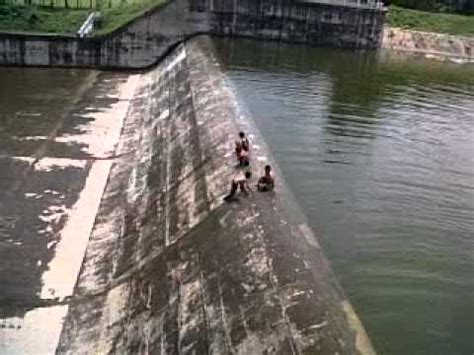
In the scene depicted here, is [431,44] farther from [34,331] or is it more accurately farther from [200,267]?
[34,331]

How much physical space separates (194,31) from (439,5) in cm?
1620

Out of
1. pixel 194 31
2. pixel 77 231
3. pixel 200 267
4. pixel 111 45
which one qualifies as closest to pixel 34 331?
pixel 200 267

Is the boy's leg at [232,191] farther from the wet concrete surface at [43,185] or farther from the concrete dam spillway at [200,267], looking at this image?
the wet concrete surface at [43,185]

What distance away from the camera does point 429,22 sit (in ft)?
122

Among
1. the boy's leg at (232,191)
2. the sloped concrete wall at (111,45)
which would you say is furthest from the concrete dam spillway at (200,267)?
the sloped concrete wall at (111,45)

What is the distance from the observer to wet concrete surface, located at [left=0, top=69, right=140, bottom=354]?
1223cm

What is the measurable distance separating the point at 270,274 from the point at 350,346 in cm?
204

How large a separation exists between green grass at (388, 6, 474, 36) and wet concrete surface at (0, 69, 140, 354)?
1591 cm

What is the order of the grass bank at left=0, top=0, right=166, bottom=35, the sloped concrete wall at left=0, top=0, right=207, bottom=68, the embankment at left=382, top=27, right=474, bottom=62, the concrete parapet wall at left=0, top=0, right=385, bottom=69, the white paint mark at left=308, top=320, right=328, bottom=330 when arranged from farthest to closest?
the embankment at left=382, top=27, right=474, bottom=62, the grass bank at left=0, top=0, right=166, bottom=35, the concrete parapet wall at left=0, top=0, right=385, bottom=69, the sloped concrete wall at left=0, top=0, right=207, bottom=68, the white paint mark at left=308, top=320, right=328, bottom=330

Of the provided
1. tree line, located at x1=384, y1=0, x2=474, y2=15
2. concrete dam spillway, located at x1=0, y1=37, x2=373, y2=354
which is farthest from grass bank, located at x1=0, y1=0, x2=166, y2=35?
tree line, located at x1=384, y1=0, x2=474, y2=15

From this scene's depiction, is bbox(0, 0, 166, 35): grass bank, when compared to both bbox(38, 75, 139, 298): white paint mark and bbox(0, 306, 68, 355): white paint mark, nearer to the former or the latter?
bbox(38, 75, 139, 298): white paint mark

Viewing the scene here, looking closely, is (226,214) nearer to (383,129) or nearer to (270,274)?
(270,274)

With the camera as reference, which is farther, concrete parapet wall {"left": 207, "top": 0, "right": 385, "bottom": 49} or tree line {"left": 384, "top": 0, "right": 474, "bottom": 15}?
tree line {"left": 384, "top": 0, "right": 474, "bottom": 15}

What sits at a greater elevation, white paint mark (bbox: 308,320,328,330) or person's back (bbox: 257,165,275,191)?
person's back (bbox: 257,165,275,191)
